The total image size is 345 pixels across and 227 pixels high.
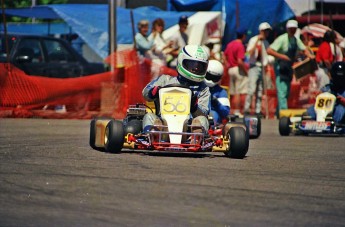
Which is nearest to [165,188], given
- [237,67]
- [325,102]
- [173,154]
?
[173,154]

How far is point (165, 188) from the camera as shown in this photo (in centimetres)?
783

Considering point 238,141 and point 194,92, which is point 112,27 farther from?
point 238,141

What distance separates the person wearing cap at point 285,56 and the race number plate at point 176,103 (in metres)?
7.79

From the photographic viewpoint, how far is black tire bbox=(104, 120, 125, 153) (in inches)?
409

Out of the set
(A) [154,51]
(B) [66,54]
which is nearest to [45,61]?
(B) [66,54]

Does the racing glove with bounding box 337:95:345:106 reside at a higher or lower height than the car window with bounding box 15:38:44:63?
lower

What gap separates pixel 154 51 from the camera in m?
19.0

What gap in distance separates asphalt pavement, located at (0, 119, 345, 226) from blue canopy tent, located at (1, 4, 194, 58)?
10.2m

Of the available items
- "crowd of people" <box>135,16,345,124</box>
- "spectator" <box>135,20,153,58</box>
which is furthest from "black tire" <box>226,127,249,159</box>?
"spectator" <box>135,20,153,58</box>

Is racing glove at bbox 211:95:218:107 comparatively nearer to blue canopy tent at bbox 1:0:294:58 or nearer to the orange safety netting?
the orange safety netting

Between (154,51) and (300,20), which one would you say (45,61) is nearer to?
(154,51)

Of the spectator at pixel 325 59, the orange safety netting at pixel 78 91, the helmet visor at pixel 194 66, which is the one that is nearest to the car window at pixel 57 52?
the orange safety netting at pixel 78 91

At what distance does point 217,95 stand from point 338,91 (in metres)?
2.70

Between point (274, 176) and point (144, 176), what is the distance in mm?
1162
